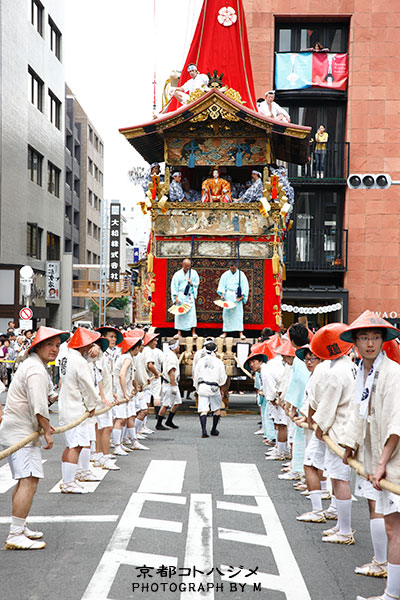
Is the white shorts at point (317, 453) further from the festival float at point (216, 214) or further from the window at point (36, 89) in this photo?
the window at point (36, 89)

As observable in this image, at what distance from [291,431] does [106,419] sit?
2.64 meters

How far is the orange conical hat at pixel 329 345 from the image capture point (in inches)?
261

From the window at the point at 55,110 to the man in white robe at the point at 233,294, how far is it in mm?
25665

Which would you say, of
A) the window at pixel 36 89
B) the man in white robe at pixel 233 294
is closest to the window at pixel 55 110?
the window at pixel 36 89

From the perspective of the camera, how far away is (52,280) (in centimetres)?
3897

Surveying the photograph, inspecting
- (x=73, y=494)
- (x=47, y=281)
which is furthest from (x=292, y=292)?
(x=73, y=494)

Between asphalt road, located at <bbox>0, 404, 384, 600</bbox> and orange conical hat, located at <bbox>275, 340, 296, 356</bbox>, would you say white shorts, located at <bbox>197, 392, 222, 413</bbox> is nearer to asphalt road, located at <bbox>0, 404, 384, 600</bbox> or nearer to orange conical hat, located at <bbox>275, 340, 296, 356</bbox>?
asphalt road, located at <bbox>0, 404, 384, 600</bbox>

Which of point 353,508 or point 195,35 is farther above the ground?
point 195,35

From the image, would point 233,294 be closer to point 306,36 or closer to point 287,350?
point 287,350

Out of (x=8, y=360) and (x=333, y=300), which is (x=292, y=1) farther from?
(x=8, y=360)

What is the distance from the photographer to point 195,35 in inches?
798

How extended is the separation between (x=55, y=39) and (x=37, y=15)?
3.79 meters

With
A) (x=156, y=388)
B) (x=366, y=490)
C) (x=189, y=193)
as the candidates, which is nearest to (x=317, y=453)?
(x=366, y=490)

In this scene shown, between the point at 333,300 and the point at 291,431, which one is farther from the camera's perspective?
the point at 333,300
